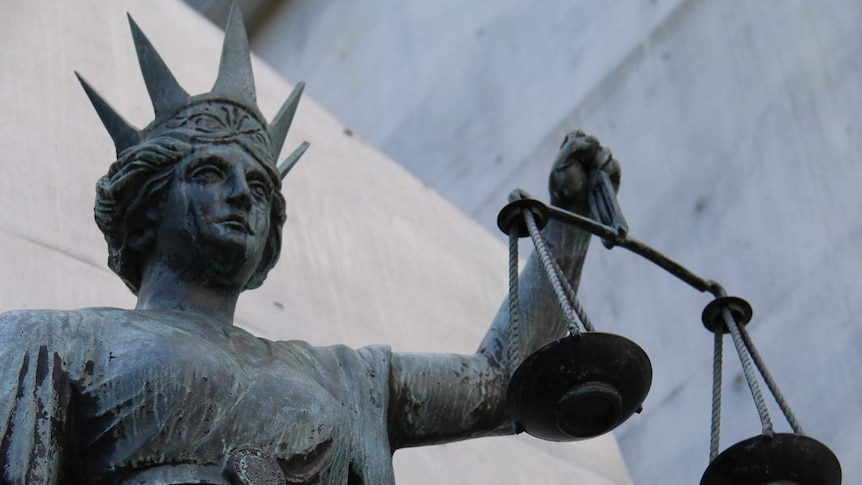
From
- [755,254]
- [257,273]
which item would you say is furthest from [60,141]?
[755,254]

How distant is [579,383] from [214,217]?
0.74 meters

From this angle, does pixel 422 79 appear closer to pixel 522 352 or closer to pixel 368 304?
pixel 368 304

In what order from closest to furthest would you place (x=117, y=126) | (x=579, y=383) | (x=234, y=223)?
1. (x=579, y=383)
2. (x=234, y=223)
3. (x=117, y=126)

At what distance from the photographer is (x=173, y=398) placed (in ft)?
10.3

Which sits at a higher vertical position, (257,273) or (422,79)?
(422,79)

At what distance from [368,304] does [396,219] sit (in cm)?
60

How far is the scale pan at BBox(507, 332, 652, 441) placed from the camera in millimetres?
3201

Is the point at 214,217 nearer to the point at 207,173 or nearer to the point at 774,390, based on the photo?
the point at 207,173

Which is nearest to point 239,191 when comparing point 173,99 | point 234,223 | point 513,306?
point 234,223

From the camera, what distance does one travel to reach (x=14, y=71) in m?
5.23

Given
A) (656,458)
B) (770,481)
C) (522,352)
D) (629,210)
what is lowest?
(770,481)

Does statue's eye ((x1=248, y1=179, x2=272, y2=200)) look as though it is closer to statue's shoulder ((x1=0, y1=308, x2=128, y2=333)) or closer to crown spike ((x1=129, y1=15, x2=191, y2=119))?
crown spike ((x1=129, y1=15, x2=191, y2=119))

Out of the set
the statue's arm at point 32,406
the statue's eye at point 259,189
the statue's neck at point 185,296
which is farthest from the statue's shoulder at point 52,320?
the statue's eye at point 259,189

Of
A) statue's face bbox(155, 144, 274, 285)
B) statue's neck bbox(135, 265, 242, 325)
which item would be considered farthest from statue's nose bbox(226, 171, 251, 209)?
statue's neck bbox(135, 265, 242, 325)
